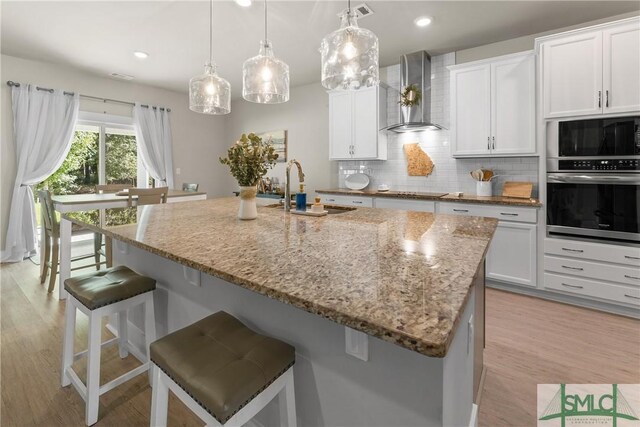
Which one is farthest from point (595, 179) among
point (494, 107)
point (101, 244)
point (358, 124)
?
point (101, 244)

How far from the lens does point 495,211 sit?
10.4ft

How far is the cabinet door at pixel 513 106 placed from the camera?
313 centimetres

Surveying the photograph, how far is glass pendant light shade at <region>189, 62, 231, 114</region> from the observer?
2.59 m

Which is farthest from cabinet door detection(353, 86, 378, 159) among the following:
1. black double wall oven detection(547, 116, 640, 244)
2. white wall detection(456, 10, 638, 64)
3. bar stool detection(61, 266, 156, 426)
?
bar stool detection(61, 266, 156, 426)

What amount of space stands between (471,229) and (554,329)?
160 centimetres

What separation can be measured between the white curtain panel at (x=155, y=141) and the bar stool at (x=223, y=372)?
5.03 meters

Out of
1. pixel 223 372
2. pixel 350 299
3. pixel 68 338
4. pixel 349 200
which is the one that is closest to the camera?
pixel 350 299

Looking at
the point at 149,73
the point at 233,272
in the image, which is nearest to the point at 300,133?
the point at 149,73

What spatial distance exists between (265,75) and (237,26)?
1507 mm

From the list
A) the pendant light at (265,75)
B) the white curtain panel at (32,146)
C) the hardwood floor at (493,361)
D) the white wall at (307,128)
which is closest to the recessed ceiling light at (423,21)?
the pendant light at (265,75)

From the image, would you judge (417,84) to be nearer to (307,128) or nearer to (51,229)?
(307,128)

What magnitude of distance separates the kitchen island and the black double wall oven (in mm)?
1731

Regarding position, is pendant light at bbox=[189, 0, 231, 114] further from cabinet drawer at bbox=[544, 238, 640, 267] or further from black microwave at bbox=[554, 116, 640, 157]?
cabinet drawer at bbox=[544, 238, 640, 267]

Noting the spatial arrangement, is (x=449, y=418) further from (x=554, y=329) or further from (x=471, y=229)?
(x=554, y=329)
